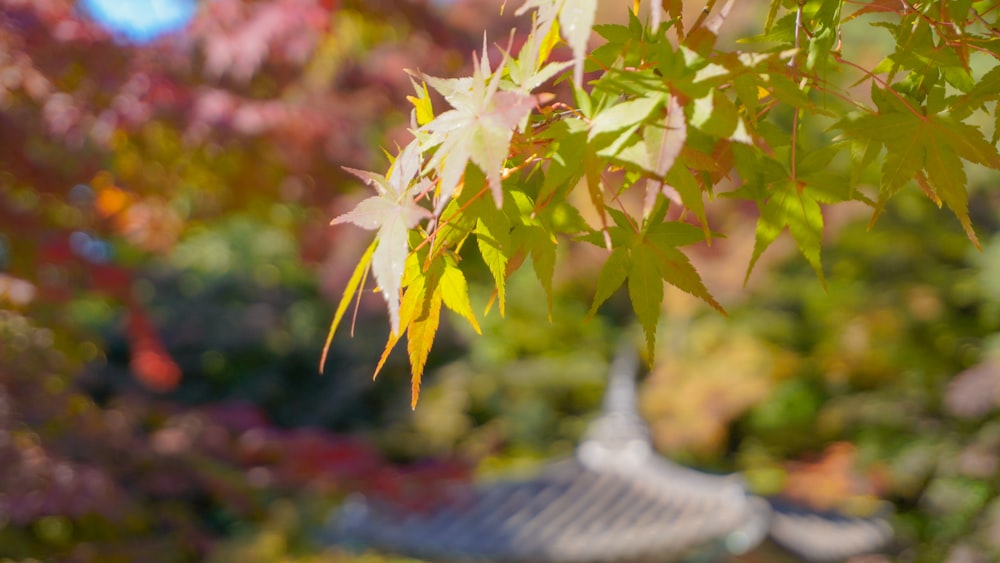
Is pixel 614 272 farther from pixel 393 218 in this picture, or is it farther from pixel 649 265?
pixel 393 218

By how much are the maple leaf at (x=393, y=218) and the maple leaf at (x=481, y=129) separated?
31mm

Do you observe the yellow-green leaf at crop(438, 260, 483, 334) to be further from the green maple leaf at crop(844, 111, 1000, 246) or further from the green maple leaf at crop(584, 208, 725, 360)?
the green maple leaf at crop(844, 111, 1000, 246)

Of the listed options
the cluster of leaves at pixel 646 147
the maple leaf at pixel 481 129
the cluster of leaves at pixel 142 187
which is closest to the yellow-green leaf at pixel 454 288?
the cluster of leaves at pixel 646 147

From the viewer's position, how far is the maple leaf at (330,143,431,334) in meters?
0.58

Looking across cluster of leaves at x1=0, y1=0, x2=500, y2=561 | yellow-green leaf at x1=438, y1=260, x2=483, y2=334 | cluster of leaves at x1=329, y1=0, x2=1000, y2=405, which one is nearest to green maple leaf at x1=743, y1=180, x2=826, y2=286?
cluster of leaves at x1=329, y1=0, x2=1000, y2=405

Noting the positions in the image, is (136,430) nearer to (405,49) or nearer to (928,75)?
(405,49)

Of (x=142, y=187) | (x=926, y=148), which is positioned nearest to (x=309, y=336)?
(x=142, y=187)

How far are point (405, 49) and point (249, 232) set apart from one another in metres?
6.31

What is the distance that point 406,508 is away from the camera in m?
3.93

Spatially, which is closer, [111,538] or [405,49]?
[111,538]

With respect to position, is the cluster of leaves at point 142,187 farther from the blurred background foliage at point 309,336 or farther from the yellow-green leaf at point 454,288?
the yellow-green leaf at point 454,288

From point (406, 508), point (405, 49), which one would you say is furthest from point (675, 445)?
point (405, 49)

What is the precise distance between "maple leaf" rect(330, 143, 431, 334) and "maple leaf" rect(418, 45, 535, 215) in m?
0.03

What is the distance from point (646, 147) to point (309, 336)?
324 inches
